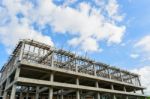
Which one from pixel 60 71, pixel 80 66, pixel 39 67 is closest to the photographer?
pixel 39 67

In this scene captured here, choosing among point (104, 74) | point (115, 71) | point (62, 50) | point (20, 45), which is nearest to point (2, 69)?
point (20, 45)

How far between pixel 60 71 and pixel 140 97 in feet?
112

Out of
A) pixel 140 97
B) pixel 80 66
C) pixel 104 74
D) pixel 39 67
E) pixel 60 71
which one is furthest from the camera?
pixel 140 97

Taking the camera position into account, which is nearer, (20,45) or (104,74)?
(20,45)

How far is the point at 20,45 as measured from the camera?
30078 mm

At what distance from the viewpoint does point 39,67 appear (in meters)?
29.0

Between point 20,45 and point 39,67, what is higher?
point 20,45

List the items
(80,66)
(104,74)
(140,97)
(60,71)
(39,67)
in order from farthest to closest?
(140,97)
(104,74)
(80,66)
(60,71)
(39,67)

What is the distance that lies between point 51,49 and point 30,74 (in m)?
6.95

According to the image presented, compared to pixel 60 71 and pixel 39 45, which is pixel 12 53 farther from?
pixel 60 71

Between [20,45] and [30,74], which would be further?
[30,74]

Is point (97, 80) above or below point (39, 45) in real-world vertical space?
below

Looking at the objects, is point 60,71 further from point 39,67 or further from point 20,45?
point 20,45

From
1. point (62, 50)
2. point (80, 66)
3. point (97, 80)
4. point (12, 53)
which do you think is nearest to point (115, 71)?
point (97, 80)
